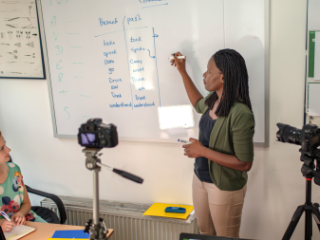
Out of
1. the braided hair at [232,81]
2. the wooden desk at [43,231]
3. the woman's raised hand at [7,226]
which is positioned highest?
Result: the braided hair at [232,81]

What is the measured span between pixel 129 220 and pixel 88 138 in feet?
4.72

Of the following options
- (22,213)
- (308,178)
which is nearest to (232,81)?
(308,178)

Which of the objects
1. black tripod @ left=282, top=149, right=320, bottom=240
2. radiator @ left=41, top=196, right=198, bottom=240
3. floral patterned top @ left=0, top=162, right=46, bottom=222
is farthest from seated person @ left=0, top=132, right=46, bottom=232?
black tripod @ left=282, top=149, right=320, bottom=240

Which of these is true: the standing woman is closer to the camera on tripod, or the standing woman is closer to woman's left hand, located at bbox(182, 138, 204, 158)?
woman's left hand, located at bbox(182, 138, 204, 158)

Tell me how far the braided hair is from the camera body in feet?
2.49

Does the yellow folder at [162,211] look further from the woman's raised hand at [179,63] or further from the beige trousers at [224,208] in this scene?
the woman's raised hand at [179,63]

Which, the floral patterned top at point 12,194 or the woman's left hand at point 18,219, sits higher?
the floral patterned top at point 12,194

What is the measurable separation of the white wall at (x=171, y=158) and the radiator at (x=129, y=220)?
0.09 meters

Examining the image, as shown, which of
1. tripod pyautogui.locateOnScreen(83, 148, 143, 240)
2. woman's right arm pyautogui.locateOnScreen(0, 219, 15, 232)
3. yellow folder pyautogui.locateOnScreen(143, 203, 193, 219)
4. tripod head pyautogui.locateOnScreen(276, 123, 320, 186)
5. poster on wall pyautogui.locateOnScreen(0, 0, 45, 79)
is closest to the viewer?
tripod pyautogui.locateOnScreen(83, 148, 143, 240)

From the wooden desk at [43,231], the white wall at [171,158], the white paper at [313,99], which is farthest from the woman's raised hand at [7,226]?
the white paper at [313,99]

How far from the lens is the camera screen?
924 mm

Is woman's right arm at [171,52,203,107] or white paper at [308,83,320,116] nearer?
white paper at [308,83,320,116]

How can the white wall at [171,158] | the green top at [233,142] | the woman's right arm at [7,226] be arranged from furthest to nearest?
the white wall at [171,158] → the woman's right arm at [7,226] → the green top at [233,142]

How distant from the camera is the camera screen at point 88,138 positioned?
3.03ft
